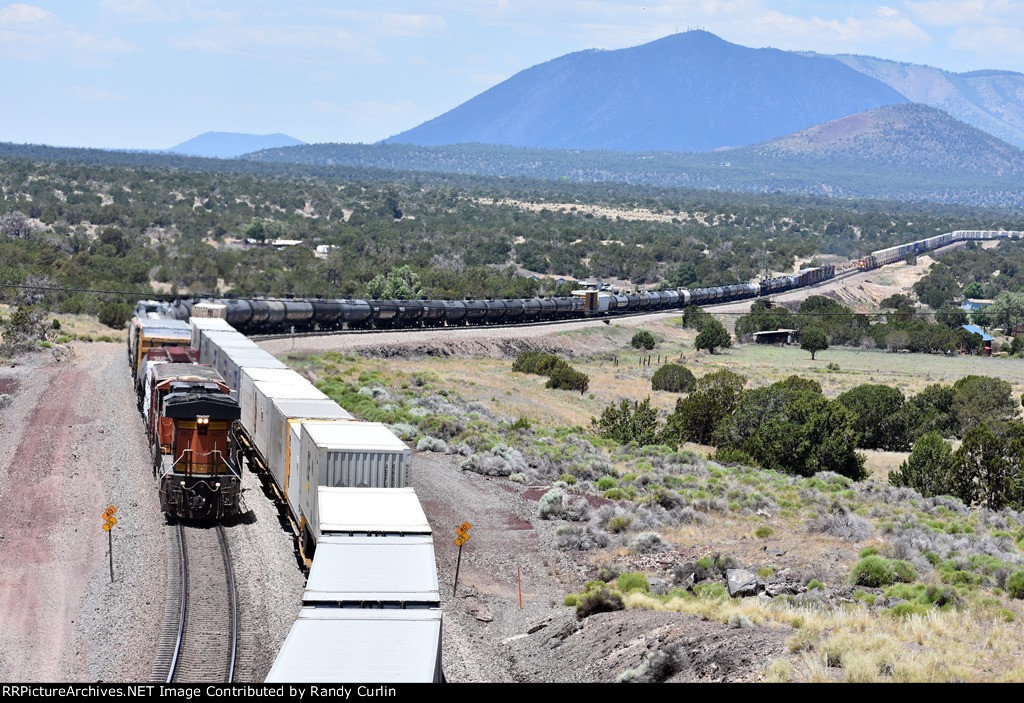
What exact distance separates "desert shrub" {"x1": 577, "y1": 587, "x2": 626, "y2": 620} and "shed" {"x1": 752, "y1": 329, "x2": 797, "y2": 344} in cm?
7497

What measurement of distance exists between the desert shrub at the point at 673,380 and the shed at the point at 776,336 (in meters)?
32.5

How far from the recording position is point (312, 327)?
238 feet

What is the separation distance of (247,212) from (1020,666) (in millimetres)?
143959

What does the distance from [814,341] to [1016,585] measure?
67704 mm

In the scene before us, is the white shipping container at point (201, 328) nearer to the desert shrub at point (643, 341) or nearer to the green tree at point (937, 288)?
Answer: the desert shrub at point (643, 341)

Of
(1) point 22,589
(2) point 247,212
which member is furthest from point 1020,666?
(2) point 247,212

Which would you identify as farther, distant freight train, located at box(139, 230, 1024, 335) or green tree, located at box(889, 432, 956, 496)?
distant freight train, located at box(139, 230, 1024, 335)

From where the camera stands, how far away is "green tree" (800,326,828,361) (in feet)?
292

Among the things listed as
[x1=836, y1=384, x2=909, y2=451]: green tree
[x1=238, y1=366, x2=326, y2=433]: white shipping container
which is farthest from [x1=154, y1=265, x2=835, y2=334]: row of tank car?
[x1=836, y1=384, x2=909, y2=451]: green tree

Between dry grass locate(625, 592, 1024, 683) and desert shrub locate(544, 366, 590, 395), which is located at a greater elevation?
dry grass locate(625, 592, 1024, 683)

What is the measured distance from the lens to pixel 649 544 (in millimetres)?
28344

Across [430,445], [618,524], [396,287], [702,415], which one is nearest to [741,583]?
[618,524]

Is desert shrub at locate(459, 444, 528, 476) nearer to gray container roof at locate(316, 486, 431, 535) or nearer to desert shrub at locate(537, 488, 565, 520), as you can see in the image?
desert shrub at locate(537, 488, 565, 520)

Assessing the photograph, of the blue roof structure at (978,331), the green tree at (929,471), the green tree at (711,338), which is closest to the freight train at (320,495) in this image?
the green tree at (929,471)
